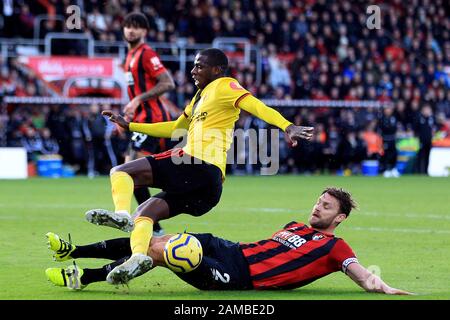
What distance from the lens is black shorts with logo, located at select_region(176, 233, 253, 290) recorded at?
7996mm

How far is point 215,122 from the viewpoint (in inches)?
344

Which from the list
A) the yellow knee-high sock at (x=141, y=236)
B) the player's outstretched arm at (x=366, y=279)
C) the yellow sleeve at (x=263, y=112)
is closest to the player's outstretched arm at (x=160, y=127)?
the yellow sleeve at (x=263, y=112)

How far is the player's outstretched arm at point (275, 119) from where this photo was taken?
7.96 meters

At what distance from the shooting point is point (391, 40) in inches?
1425

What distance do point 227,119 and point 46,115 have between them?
19048mm

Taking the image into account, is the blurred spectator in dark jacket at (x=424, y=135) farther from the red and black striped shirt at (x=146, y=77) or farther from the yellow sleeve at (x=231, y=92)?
the yellow sleeve at (x=231, y=92)

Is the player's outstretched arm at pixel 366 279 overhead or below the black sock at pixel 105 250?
below

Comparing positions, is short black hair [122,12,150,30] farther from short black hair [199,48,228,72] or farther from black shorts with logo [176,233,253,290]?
black shorts with logo [176,233,253,290]

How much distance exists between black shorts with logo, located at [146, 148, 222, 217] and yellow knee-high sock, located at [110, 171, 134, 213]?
0.74ft

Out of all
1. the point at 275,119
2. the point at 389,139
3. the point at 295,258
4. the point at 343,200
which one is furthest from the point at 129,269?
the point at 389,139

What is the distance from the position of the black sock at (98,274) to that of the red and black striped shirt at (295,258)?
1.01 m

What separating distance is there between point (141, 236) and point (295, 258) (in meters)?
1.19
